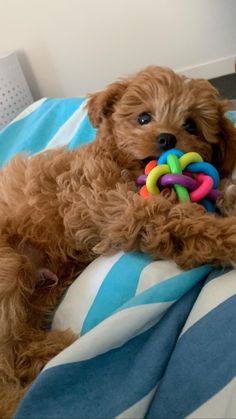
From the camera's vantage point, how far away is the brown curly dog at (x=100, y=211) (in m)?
1.08

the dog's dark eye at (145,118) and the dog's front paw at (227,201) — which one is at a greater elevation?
the dog's dark eye at (145,118)

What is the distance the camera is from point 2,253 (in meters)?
1.19

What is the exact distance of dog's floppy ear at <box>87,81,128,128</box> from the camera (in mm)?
1539

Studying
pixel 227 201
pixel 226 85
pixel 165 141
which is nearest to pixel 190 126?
pixel 165 141

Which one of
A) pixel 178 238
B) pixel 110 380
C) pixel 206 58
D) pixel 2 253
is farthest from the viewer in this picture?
pixel 206 58

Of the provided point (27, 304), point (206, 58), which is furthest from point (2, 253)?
point (206, 58)

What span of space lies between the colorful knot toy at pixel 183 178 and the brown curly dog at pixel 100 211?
0.13ft

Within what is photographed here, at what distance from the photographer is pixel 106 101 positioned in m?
1.55

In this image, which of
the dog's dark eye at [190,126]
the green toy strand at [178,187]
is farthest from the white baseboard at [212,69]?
the green toy strand at [178,187]

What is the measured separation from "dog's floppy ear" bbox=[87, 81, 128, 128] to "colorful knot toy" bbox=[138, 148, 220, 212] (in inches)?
14.8

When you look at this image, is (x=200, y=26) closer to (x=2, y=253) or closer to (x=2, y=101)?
(x=2, y=101)

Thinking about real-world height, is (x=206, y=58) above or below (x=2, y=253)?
below

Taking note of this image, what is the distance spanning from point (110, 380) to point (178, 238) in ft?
1.32

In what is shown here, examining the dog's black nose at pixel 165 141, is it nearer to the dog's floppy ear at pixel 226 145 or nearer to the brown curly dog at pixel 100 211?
the brown curly dog at pixel 100 211
